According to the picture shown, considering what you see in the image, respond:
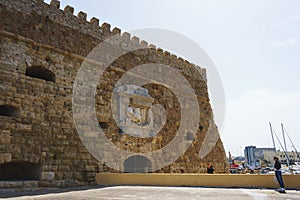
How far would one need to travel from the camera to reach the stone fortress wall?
7.02m

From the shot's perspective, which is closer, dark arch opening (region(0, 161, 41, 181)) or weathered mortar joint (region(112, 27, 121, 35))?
dark arch opening (region(0, 161, 41, 181))

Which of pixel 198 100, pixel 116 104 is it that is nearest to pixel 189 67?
pixel 198 100

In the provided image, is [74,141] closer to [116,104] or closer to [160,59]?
[116,104]

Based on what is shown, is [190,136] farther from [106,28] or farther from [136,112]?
[106,28]

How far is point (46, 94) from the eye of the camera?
774cm

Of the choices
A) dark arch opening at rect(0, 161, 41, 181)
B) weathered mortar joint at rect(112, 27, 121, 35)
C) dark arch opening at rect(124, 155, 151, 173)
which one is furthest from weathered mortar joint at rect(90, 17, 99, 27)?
dark arch opening at rect(0, 161, 41, 181)

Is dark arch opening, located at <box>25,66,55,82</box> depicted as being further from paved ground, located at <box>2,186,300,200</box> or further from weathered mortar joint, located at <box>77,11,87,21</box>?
paved ground, located at <box>2,186,300,200</box>

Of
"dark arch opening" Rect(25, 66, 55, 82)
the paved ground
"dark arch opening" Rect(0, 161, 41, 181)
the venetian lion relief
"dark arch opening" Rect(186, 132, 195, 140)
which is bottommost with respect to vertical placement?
the paved ground

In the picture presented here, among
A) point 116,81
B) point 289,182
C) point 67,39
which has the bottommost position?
point 289,182

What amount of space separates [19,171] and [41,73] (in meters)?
2.75

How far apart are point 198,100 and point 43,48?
800cm

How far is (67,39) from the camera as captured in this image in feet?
28.6

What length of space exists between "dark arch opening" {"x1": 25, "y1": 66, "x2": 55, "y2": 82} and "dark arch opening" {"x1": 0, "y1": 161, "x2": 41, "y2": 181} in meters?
2.41

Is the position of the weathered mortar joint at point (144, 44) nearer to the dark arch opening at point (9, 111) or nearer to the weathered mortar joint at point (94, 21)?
the weathered mortar joint at point (94, 21)
